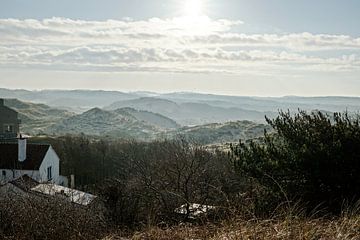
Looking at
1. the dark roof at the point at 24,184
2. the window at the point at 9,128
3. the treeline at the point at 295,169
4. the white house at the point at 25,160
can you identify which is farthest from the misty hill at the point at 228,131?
the treeline at the point at 295,169

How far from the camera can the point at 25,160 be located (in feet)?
119

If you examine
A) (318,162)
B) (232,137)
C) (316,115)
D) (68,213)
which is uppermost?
(316,115)

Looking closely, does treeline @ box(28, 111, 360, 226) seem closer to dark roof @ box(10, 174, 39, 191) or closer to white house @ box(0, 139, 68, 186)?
dark roof @ box(10, 174, 39, 191)

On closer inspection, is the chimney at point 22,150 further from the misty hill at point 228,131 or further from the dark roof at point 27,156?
the misty hill at point 228,131

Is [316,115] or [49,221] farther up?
[316,115]

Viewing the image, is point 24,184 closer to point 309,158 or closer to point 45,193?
point 45,193

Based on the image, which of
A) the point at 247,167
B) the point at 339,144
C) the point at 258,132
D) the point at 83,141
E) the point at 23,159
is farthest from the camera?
the point at 258,132

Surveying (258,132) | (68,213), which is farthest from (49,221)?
(258,132)

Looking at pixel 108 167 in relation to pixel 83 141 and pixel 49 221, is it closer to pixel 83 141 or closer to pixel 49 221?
pixel 83 141

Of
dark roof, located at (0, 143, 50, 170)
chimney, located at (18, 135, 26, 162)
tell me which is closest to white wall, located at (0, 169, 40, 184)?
dark roof, located at (0, 143, 50, 170)

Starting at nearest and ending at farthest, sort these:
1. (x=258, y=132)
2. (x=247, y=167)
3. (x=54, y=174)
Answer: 1. (x=247, y=167)
2. (x=54, y=174)
3. (x=258, y=132)

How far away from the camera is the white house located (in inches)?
1399

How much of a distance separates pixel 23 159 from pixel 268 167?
27.9 m

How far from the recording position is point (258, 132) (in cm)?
17100
